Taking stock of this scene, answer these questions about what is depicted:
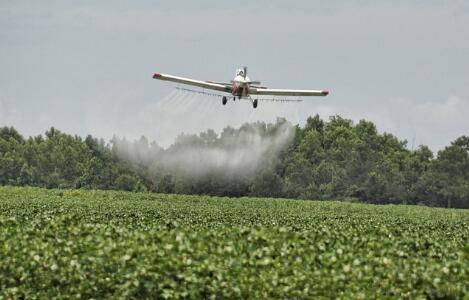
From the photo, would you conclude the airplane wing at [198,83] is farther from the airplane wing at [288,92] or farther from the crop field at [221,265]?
the crop field at [221,265]

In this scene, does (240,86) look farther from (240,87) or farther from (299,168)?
(299,168)

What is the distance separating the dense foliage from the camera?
141 meters

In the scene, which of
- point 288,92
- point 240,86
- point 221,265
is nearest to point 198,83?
point 288,92

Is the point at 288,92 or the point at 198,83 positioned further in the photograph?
the point at 288,92

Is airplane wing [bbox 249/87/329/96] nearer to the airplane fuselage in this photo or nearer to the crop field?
the airplane fuselage

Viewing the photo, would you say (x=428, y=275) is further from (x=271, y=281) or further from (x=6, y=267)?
(x=6, y=267)

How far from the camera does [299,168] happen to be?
152625mm

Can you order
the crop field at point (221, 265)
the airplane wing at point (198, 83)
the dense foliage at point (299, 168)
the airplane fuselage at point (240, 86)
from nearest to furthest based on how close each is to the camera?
the crop field at point (221, 265)
the airplane fuselage at point (240, 86)
the airplane wing at point (198, 83)
the dense foliage at point (299, 168)

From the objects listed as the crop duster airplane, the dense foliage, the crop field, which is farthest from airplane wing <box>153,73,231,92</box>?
the dense foliage

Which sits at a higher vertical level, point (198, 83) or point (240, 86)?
point (198, 83)

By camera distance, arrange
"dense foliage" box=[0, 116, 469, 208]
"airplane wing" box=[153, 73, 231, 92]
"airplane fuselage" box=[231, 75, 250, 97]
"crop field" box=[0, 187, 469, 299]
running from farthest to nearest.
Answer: "dense foliage" box=[0, 116, 469, 208] → "airplane wing" box=[153, 73, 231, 92] → "airplane fuselage" box=[231, 75, 250, 97] → "crop field" box=[0, 187, 469, 299]

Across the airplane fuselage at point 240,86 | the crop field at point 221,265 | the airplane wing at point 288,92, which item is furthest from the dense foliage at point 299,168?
the crop field at point 221,265

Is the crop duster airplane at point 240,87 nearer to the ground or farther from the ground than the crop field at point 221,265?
farther from the ground

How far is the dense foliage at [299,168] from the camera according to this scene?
140875 mm
